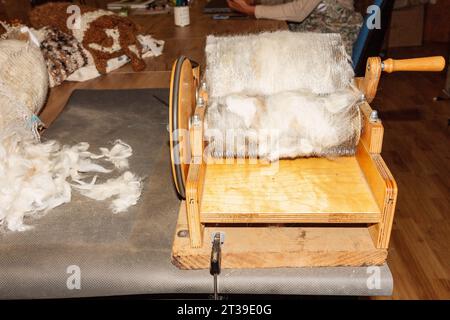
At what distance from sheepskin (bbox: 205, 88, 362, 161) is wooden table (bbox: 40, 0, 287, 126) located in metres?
0.76

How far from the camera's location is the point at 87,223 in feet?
2.94

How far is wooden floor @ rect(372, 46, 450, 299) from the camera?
1.74 meters

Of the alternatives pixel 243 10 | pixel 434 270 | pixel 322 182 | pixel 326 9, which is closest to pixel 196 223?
pixel 322 182

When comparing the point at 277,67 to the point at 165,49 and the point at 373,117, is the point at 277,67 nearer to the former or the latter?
the point at 373,117

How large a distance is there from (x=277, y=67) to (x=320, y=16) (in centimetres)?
127

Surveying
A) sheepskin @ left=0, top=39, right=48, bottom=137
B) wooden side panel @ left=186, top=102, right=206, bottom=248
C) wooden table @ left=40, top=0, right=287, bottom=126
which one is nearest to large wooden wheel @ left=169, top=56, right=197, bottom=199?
wooden side panel @ left=186, top=102, right=206, bottom=248

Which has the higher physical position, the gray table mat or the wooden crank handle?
the wooden crank handle

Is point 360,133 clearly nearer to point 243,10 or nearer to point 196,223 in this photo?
point 196,223

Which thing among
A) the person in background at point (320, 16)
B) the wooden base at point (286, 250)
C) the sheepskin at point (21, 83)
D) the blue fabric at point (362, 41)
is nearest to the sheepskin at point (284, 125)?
the wooden base at point (286, 250)

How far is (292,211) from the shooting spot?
2.59ft

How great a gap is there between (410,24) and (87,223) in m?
4.37

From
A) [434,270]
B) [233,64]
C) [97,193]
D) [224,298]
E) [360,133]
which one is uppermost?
[233,64]

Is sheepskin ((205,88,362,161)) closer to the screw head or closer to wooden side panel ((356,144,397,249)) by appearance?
wooden side panel ((356,144,397,249))

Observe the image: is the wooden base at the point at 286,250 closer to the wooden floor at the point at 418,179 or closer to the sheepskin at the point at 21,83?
the sheepskin at the point at 21,83
